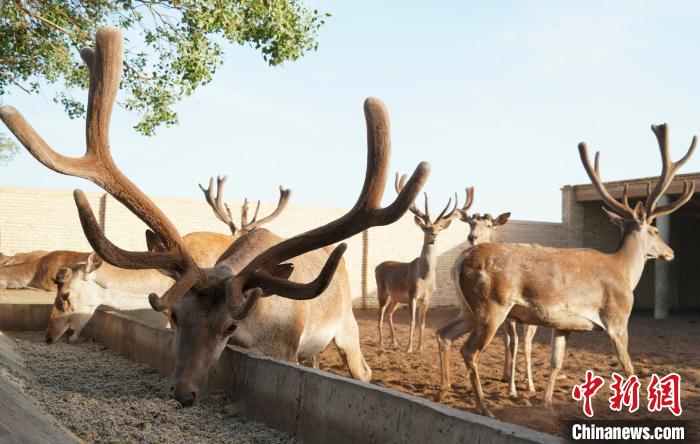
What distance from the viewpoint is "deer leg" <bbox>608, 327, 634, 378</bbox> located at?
7.00 metres

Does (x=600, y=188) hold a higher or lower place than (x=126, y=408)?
higher

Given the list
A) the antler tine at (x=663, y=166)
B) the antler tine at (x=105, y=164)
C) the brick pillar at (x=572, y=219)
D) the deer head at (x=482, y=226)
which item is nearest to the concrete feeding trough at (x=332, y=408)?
the antler tine at (x=105, y=164)

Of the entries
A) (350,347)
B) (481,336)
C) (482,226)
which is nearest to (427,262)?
(482,226)

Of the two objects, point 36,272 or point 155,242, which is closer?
point 155,242

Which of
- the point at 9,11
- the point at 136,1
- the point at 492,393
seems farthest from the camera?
the point at 136,1

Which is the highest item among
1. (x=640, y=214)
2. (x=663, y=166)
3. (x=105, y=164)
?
(x=663, y=166)

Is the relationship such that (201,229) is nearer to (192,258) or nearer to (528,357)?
(528,357)

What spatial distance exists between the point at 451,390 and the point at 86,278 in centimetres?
446

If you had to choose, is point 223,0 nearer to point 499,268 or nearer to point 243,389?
point 499,268

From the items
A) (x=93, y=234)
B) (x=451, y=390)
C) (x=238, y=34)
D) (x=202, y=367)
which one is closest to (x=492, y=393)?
(x=451, y=390)

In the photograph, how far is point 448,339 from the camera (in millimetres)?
7422

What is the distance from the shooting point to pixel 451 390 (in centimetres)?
758

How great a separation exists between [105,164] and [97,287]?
14.7 ft

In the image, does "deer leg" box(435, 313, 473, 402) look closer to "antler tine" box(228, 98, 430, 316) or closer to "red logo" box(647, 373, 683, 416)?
"red logo" box(647, 373, 683, 416)
